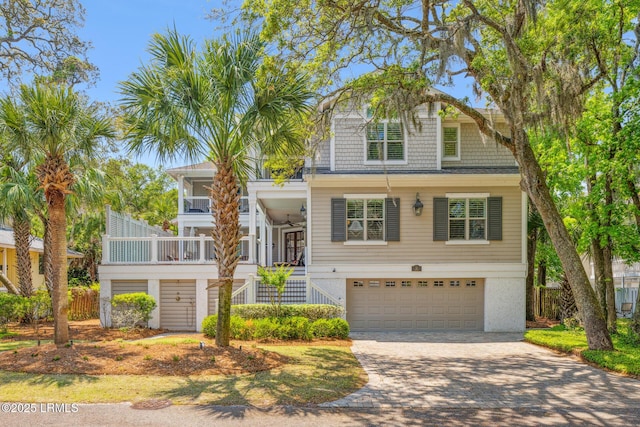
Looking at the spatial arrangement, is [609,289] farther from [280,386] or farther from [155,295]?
[155,295]

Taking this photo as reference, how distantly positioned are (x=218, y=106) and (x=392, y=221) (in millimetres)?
7841

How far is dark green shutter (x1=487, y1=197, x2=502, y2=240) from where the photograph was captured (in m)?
15.3

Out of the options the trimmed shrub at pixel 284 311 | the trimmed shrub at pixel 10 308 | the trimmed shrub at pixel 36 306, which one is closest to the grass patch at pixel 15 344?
the trimmed shrub at pixel 10 308

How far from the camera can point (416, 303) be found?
1562 centimetres

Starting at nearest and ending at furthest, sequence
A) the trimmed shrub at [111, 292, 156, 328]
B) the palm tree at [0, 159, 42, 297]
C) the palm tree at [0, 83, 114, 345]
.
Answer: the palm tree at [0, 83, 114, 345]
the trimmed shrub at [111, 292, 156, 328]
the palm tree at [0, 159, 42, 297]

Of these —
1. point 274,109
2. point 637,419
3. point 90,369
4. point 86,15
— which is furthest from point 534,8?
point 86,15

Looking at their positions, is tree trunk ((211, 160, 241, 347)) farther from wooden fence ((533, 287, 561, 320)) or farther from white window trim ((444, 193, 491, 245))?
wooden fence ((533, 287, 561, 320))

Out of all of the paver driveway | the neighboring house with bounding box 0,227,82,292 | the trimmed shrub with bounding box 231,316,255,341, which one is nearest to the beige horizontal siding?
the paver driveway

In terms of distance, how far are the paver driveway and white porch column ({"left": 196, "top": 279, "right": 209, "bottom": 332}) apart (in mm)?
5402

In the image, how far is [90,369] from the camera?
26.0 ft

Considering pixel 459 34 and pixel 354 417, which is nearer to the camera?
pixel 354 417

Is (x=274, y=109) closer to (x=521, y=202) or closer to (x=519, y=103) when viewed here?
(x=519, y=103)

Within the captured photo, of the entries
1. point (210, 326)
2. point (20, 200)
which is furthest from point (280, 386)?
point (20, 200)

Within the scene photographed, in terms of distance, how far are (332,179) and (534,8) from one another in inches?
298
